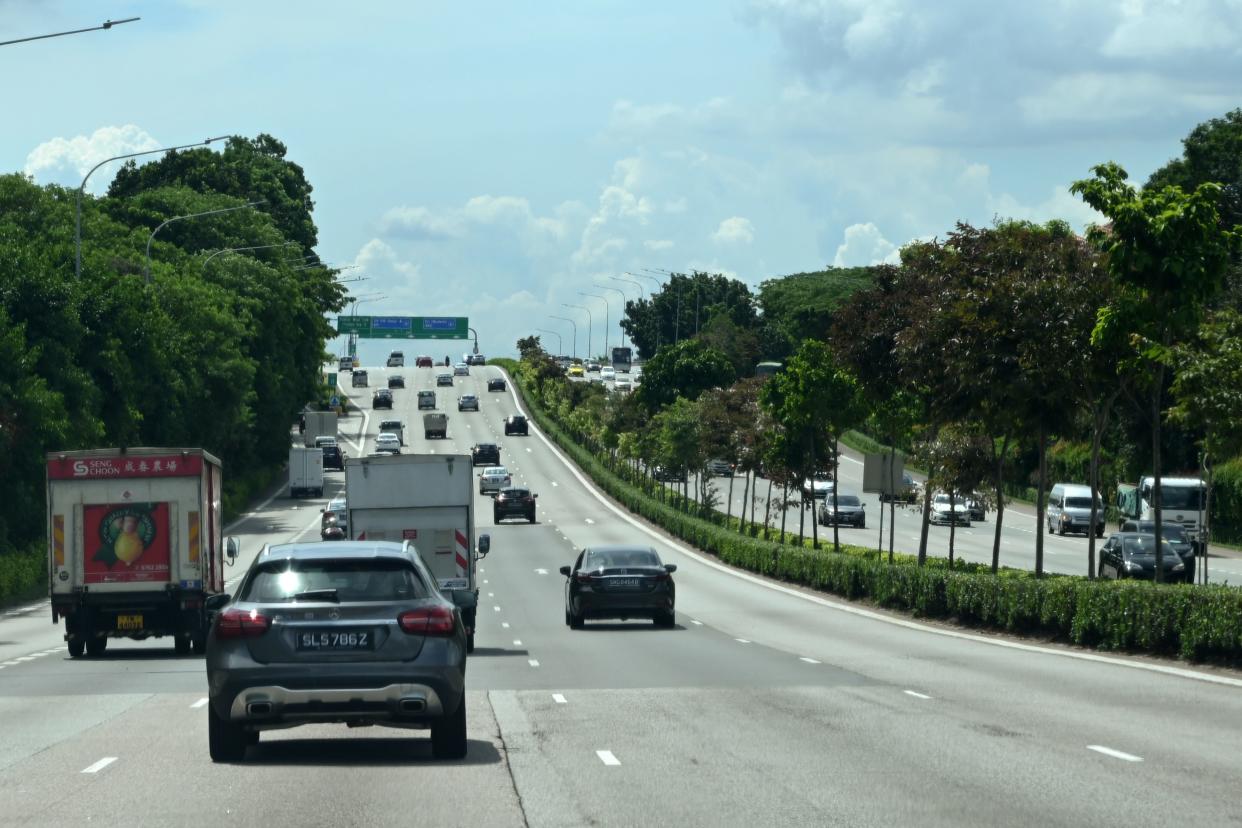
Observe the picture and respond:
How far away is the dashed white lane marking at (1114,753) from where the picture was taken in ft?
41.4

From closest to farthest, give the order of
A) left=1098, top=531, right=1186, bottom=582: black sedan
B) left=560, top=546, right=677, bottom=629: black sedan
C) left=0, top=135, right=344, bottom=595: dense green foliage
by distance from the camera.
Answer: left=560, top=546, right=677, bottom=629: black sedan
left=1098, top=531, right=1186, bottom=582: black sedan
left=0, top=135, right=344, bottom=595: dense green foliage

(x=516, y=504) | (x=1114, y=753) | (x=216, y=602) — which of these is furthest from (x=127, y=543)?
(x=516, y=504)

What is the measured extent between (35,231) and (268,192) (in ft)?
128

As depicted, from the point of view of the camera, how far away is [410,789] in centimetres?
1124

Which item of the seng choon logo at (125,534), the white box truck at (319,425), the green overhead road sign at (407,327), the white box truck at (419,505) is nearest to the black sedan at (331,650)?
the seng choon logo at (125,534)

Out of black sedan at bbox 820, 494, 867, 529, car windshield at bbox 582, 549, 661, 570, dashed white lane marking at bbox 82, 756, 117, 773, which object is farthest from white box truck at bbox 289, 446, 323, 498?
dashed white lane marking at bbox 82, 756, 117, 773

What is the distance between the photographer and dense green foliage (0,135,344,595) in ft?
164

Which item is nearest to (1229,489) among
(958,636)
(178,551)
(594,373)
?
(958,636)

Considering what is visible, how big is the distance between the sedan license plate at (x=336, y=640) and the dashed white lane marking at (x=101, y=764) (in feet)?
5.76

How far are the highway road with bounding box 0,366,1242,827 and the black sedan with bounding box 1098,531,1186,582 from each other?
12.5 meters

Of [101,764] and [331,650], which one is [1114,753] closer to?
[331,650]

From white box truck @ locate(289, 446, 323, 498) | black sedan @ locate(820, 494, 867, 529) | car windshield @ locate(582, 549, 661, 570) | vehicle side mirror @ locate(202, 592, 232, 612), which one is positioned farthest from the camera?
white box truck @ locate(289, 446, 323, 498)

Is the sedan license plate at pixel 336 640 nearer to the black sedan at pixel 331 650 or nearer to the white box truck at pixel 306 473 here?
the black sedan at pixel 331 650

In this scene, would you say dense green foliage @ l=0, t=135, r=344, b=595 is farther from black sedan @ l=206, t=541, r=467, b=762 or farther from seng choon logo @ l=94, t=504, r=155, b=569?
black sedan @ l=206, t=541, r=467, b=762
